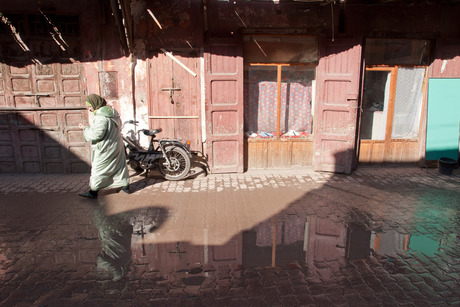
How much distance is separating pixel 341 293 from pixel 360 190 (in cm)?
332

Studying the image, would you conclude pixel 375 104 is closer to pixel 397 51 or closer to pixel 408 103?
pixel 408 103

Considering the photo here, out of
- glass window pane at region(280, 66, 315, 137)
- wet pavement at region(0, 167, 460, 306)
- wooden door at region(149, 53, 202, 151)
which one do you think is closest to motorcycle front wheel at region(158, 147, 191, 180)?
wet pavement at region(0, 167, 460, 306)

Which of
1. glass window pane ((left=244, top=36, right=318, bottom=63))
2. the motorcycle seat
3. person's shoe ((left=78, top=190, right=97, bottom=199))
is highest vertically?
glass window pane ((left=244, top=36, right=318, bottom=63))

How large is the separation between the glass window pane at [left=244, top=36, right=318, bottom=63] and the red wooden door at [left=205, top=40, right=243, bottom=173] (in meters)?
0.42

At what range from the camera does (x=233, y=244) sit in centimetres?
401

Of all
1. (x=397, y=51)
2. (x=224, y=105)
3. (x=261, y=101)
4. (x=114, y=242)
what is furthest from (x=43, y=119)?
(x=397, y=51)

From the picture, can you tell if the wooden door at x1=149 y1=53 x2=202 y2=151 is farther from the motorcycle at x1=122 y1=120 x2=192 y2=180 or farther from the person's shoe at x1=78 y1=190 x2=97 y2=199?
the person's shoe at x1=78 y1=190 x2=97 y2=199

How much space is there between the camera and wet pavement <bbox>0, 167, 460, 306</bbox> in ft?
10.0

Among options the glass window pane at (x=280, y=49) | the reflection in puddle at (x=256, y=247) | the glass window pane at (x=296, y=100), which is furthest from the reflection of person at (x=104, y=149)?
the glass window pane at (x=296, y=100)

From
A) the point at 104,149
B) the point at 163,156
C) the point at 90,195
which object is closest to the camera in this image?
the point at 104,149

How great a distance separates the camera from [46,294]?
120 inches

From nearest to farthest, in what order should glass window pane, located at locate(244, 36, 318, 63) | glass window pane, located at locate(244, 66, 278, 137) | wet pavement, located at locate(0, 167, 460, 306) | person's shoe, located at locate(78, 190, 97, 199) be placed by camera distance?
wet pavement, located at locate(0, 167, 460, 306) < person's shoe, located at locate(78, 190, 97, 199) < glass window pane, located at locate(244, 36, 318, 63) < glass window pane, located at locate(244, 66, 278, 137)

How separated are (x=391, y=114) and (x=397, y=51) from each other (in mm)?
1437

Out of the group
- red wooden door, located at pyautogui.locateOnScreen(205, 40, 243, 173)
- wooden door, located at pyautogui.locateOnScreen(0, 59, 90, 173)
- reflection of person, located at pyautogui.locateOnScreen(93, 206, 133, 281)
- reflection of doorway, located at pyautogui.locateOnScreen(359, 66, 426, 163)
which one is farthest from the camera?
reflection of doorway, located at pyautogui.locateOnScreen(359, 66, 426, 163)
